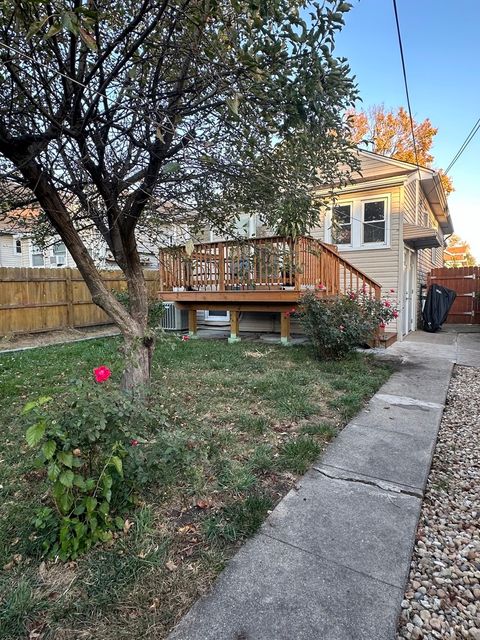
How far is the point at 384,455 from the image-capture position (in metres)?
2.84

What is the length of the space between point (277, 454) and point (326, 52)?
107 inches

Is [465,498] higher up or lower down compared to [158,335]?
lower down

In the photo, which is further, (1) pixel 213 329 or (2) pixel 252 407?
(1) pixel 213 329

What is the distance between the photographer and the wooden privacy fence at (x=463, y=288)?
510 inches

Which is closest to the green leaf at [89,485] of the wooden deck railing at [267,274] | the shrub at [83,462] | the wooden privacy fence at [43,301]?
the shrub at [83,462]

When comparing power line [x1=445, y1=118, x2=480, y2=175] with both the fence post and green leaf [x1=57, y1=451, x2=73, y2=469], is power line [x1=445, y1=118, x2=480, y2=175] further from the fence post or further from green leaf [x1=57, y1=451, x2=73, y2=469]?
green leaf [x1=57, y1=451, x2=73, y2=469]

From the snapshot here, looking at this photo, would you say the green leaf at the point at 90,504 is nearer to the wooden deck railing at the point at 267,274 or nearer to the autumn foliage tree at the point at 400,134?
the wooden deck railing at the point at 267,274

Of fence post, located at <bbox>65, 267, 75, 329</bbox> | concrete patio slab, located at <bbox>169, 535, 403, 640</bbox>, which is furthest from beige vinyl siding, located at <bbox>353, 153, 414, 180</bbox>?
concrete patio slab, located at <bbox>169, 535, 403, 640</bbox>

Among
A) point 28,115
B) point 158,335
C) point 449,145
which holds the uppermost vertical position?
point 449,145

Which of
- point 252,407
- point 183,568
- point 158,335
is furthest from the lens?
point 252,407

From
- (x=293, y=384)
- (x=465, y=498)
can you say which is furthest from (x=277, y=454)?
(x=293, y=384)

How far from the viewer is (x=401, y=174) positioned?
27.3 feet

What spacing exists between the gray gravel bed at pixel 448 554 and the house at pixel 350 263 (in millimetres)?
4128

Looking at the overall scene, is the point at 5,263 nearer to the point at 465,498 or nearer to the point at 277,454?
the point at 277,454
